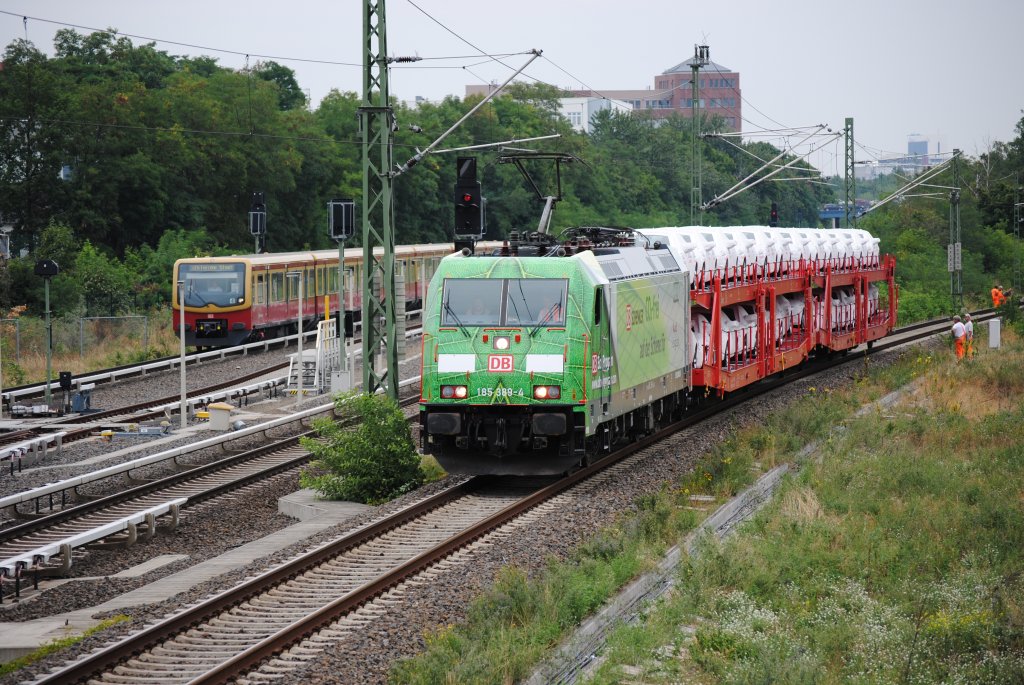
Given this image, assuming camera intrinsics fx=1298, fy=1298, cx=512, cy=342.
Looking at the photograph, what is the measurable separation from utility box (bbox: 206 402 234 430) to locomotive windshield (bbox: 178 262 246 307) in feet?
45.9

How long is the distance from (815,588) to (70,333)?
32.8 metres

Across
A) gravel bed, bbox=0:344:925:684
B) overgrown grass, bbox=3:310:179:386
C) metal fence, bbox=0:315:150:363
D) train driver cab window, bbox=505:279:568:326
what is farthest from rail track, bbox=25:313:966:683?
metal fence, bbox=0:315:150:363

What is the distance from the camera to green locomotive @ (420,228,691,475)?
57.0 feet

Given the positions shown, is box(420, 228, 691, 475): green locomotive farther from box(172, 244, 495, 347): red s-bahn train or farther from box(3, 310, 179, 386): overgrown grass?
box(3, 310, 179, 386): overgrown grass

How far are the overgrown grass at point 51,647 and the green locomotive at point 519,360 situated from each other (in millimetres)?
6123

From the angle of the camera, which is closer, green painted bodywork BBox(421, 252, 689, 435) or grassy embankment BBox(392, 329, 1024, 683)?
grassy embankment BBox(392, 329, 1024, 683)

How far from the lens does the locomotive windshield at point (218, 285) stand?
128ft

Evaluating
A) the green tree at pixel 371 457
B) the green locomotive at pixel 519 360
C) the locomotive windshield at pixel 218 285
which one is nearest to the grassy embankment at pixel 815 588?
the green locomotive at pixel 519 360

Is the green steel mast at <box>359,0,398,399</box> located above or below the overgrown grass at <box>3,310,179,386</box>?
above

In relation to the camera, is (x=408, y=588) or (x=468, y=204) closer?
(x=408, y=588)

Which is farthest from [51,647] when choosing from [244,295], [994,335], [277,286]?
[994,335]

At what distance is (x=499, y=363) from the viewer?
17.5 meters

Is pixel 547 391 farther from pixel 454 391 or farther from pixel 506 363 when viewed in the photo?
pixel 454 391

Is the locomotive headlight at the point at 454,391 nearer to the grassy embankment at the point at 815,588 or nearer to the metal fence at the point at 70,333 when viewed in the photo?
the grassy embankment at the point at 815,588
